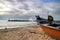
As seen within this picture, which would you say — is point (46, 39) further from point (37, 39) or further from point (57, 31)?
point (57, 31)

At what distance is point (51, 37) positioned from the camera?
48.4ft

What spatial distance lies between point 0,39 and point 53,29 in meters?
5.56

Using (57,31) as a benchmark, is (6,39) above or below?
below

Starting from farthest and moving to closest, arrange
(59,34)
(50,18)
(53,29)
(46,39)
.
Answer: (50,18)
(46,39)
(53,29)
(59,34)

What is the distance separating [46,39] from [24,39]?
A: 7.36ft

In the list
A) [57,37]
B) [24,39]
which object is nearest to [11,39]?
[24,39]

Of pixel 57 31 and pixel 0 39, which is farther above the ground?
pixel 57 31

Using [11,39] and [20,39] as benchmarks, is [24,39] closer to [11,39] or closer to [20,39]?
[20,39]

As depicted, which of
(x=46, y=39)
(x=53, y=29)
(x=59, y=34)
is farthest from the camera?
(x=46, y=39)

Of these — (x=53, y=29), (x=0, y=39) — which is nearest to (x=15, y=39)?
(x=0, y=39)

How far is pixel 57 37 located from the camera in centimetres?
1317

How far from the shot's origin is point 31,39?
47.3 ft

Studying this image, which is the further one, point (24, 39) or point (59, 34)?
point (24, 39)

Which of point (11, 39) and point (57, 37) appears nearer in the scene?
point (57, 37)
